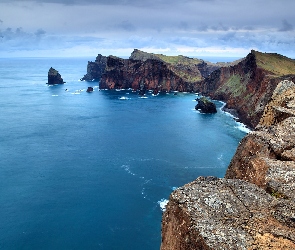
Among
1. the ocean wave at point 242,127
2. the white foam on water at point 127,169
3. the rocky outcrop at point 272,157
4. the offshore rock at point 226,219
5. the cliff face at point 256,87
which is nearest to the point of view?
the offshore rock at point 226,219

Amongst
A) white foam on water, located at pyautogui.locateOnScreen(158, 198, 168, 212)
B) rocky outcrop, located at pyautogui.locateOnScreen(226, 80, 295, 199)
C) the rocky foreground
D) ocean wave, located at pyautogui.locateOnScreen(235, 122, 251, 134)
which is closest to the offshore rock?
the rocky foreground

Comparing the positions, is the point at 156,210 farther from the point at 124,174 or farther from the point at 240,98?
the point at 240,98

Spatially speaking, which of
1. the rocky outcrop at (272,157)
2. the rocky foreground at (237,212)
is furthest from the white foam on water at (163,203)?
the rocky foreground at (237,212)

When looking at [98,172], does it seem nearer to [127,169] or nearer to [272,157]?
[127,169]

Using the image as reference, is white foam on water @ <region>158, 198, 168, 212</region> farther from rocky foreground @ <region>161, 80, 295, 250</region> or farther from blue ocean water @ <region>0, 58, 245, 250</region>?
rocky foreground @ <region>161, 80, 295, 250</region>

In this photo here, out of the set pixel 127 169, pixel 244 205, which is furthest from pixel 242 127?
pixel 244 205

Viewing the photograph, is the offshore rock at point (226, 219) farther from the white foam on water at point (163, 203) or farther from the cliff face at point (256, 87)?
the cliff face at point (256, 87)

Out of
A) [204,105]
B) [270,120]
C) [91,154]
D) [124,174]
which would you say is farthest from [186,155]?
[204,105]
